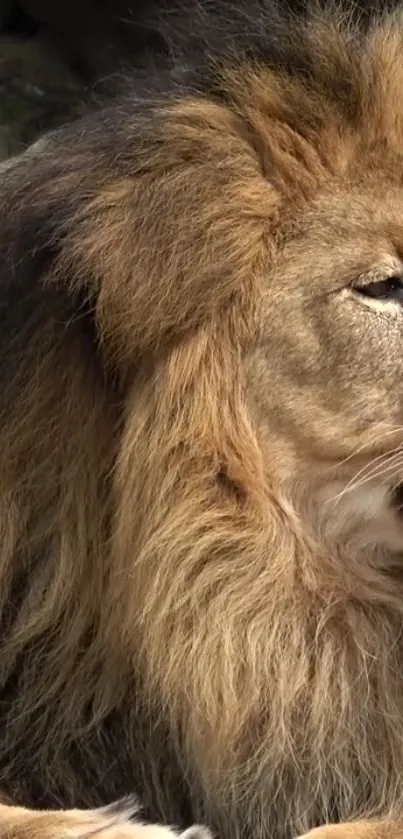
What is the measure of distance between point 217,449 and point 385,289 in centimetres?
27

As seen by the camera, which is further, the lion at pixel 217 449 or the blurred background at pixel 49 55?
the blurred background at pixel 49 55

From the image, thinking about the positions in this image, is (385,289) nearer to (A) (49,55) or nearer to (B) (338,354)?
(B) (338,354)

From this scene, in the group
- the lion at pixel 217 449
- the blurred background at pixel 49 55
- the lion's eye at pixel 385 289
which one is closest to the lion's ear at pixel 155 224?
the lion at pixel 217 449

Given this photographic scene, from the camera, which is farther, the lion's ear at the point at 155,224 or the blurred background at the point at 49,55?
the blurred background at the point at 49,55

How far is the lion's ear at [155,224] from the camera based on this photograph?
4.82 feet

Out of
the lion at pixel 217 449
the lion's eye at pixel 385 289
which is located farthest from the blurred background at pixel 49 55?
the lion's eye at pixel 385 289

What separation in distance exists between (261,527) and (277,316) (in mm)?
243

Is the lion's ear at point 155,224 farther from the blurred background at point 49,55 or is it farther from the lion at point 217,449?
the blurred background at point 49,55

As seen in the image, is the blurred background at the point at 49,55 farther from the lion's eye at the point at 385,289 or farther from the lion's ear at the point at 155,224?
the lion's eye at the point at 385,289

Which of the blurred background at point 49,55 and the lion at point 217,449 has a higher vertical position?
the blurred background at point 49,55

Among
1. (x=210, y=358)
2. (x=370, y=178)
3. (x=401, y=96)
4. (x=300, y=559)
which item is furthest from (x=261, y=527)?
(x=401, y=96)

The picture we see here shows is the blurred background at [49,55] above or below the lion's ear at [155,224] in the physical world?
above

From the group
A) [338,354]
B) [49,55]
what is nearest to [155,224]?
[338,354]

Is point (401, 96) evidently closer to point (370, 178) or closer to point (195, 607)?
point (370, 178)
